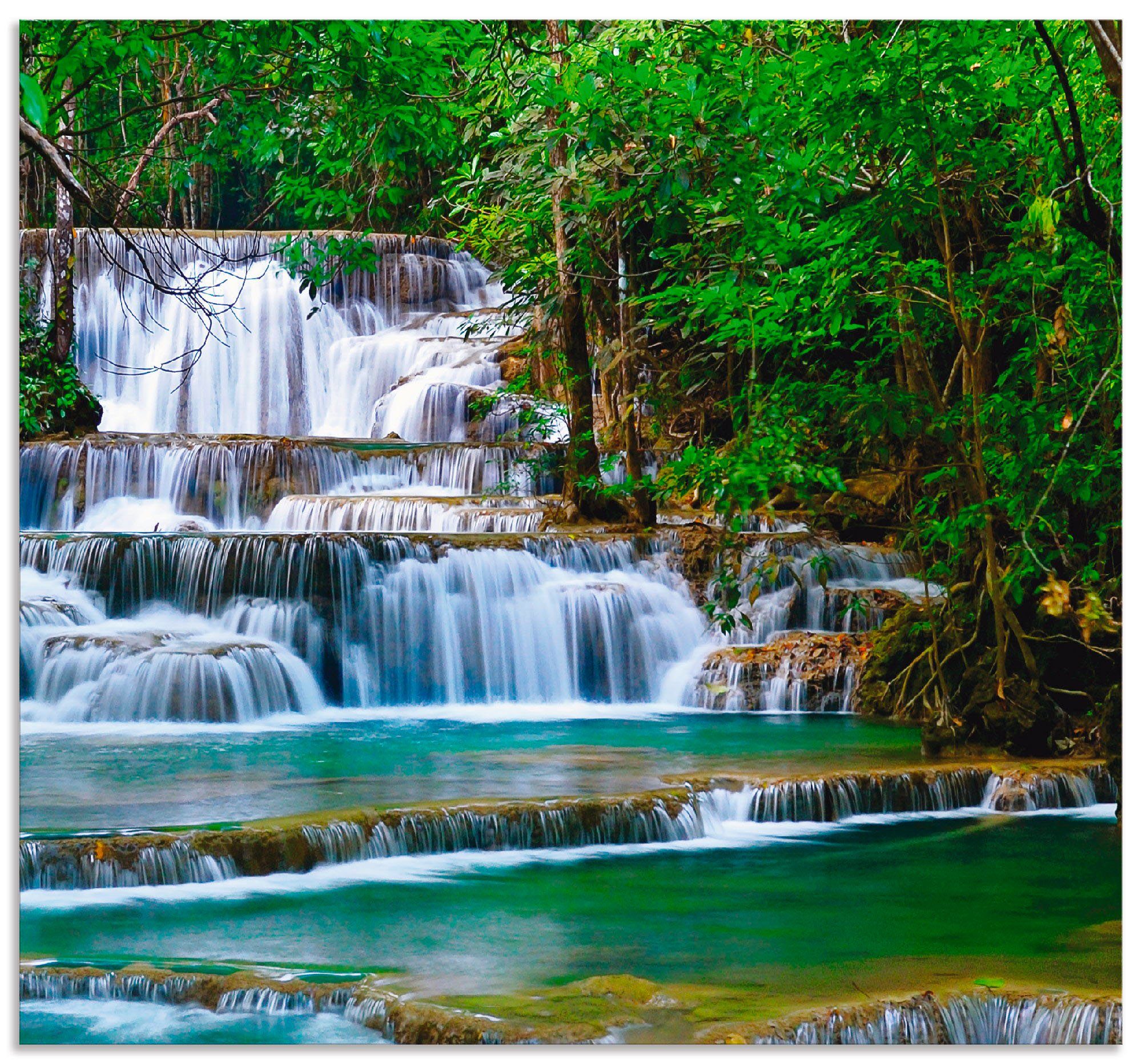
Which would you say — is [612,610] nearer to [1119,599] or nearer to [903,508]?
[903,508]

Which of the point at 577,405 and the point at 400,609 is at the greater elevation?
the point at 577,405

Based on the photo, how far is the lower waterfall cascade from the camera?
355 centimetres

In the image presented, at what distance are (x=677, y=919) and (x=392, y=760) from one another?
2376mm

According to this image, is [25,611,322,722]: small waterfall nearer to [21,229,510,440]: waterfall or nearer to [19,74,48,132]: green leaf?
[19,74,48,132]: green leaf

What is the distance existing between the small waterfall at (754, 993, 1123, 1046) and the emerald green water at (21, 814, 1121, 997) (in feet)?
0.65

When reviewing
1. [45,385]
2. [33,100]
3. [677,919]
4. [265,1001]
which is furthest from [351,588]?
[33,100]

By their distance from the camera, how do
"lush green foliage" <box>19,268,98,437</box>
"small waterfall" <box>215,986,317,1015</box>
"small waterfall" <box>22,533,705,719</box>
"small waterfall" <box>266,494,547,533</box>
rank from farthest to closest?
"small waterfall" <box>266,494,547,533</box> < "lush green foliage" <box>19,268,98,437</box> < "small waterfall" <box>22,533,705,719</box> < "small waterfall" <box>215,986,317,1015</box>

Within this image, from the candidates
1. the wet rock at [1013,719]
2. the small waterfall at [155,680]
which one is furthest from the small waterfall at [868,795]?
the small waterfall at [155,680]

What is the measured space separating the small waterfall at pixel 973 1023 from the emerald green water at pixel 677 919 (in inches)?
7.8

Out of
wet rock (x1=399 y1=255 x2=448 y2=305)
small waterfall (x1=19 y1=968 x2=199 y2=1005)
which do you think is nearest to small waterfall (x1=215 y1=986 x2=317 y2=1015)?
small waterfall (x1=19 y1=968 x2=199 y2=1005)

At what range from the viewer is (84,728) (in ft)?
23.7

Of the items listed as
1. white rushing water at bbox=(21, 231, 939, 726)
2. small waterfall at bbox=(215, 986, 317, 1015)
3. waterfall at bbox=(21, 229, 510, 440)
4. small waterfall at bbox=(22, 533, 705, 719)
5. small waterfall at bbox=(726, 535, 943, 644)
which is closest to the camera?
small waterfall at bbox=(215, 986, 317, 1015)

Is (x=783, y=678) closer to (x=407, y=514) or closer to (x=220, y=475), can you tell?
(x=407, y=514)

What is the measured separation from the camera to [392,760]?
6.36 meters
